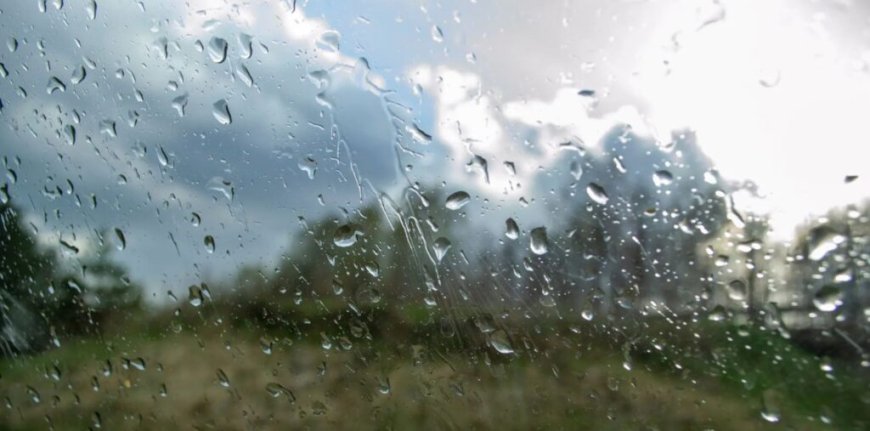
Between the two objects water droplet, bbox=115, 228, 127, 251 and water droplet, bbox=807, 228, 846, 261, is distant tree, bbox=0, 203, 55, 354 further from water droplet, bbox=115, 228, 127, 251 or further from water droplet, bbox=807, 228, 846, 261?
water droplet, bbox=807, 228, 846, 261

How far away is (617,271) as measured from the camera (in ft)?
6.35

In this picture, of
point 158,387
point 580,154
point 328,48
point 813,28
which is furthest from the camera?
point 158,387

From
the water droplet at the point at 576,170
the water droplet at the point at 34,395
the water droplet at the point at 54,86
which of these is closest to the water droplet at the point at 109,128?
the water droplet at the point at 54,86

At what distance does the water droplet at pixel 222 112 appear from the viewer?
2.46 m

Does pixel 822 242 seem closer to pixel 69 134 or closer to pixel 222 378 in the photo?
pixel 222 378

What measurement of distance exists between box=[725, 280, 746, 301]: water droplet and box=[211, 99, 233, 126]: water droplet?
1738 mm

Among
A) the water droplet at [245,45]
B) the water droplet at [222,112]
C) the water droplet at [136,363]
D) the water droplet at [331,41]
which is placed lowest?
the water droplet at [136,363]

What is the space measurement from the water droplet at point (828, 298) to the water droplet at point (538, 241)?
72cm

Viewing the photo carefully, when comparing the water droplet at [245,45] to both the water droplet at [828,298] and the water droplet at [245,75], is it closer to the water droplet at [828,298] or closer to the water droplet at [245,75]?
the water droplet at [245,75]

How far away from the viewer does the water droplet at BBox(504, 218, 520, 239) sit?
6.79 ft

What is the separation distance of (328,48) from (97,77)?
3.60 feet

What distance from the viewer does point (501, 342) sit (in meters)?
2.05

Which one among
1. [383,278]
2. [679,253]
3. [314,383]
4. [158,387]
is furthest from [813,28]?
[158,387]

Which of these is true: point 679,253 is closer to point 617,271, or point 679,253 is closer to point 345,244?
point 617,271
